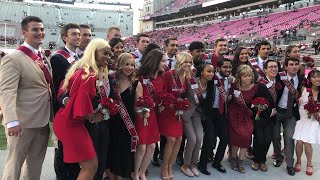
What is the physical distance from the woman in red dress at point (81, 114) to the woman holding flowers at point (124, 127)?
624mm

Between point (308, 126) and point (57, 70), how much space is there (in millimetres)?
3262

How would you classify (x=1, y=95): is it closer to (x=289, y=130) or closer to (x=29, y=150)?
(x=29, y=150)

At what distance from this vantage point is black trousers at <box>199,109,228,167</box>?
13.9ft

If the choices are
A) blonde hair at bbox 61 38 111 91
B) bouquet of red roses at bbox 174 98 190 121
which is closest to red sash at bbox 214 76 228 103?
bouquet of red roses at bbox 174 98 190 121

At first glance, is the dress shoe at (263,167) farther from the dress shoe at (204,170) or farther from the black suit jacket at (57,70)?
the black suit jacket at (57,70)

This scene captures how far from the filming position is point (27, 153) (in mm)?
3305

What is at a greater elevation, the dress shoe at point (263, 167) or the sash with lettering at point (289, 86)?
the sash with lettering at point (289, 86)

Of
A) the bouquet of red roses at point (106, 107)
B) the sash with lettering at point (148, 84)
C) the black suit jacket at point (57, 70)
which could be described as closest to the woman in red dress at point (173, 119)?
the sash with lettering at point (148, 84)

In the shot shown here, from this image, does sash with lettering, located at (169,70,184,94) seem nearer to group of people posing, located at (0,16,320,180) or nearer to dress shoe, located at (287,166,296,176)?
group of people posing, located at (0,16,320,180)

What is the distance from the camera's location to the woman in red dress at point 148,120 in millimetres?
3680

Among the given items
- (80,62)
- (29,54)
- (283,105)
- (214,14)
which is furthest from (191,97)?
(214,14)

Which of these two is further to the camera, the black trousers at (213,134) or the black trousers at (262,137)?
the black trousers at (262,137)

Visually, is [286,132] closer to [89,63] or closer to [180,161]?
[180,161]

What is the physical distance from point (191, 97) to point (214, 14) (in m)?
47.7
